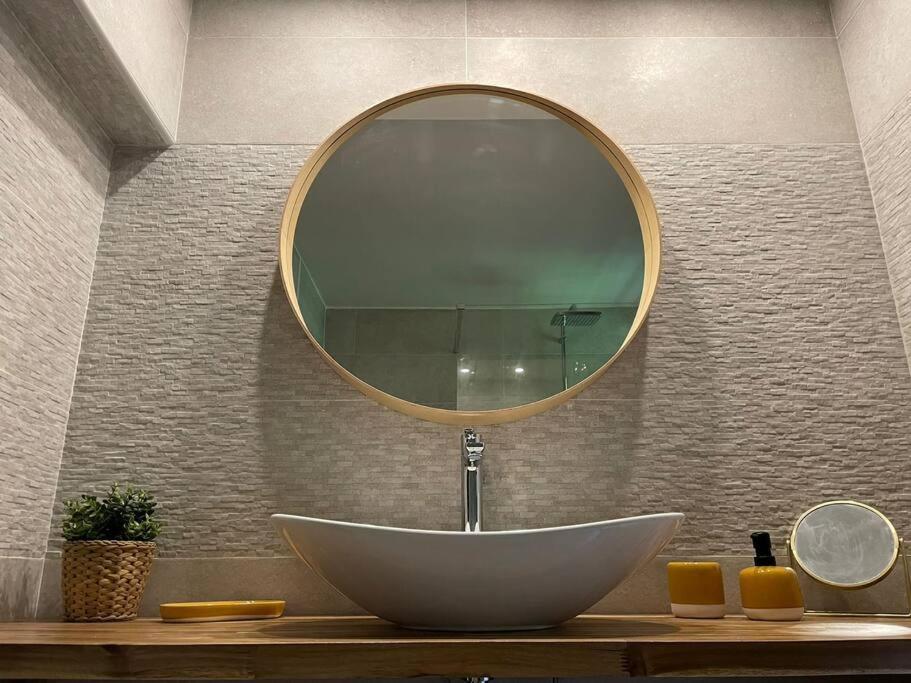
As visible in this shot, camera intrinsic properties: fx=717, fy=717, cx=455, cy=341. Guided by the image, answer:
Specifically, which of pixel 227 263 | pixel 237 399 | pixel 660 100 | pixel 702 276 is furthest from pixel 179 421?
pixel 660 100

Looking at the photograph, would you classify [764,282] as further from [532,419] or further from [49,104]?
[49,104]

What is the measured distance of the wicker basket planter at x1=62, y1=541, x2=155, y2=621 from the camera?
1.15 m

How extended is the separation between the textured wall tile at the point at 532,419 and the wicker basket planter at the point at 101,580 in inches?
5.8

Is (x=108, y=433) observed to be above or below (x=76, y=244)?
below

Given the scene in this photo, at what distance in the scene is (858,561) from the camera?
1233 millimetres

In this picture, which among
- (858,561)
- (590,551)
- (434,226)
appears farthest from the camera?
(434,226)

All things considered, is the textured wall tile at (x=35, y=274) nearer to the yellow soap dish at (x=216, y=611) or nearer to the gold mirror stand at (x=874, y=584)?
the yellow soap dish at (x=216, y=611)

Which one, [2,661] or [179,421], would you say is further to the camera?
[179,421]

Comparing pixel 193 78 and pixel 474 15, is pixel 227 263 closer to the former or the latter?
pixel 193 78

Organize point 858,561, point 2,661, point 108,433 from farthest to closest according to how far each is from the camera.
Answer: point 108,433, point 858,561, point 2,661

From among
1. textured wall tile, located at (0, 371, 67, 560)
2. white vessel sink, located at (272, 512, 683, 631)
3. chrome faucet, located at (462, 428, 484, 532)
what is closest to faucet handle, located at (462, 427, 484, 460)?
chrome faucet, located at (462, 428, 484, 532)

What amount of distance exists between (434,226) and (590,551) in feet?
2.66

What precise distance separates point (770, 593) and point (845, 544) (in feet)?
0.78

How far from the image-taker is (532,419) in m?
1.40
